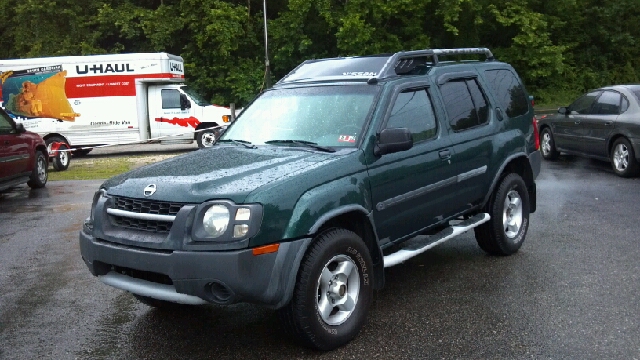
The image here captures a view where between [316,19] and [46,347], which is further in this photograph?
[316,19]

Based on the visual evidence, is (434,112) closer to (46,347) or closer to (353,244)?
(353,244)

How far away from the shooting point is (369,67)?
5.76 meters

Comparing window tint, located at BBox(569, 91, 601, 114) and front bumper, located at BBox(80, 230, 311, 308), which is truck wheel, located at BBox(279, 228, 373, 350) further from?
window tint, located at BBox(569, 91, 601, 114)

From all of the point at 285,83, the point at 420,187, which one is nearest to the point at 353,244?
the point at 420,187

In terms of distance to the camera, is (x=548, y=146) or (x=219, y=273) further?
(x=548, y=146)

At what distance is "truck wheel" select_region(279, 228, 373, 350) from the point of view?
429 centimetres

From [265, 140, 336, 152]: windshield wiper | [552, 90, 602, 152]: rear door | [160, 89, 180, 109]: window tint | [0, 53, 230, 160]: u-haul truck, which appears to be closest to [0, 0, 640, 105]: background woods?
[160, 89, 180, 109]: window tint

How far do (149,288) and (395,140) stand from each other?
196cm

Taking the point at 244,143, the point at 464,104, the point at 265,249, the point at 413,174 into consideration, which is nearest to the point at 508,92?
the point at 464,104

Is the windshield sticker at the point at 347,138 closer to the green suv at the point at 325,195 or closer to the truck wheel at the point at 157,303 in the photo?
the green suv at the point at 325,195

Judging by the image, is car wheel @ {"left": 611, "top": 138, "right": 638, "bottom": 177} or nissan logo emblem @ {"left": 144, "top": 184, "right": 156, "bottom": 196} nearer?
nissan logo emblem @ {"left": 144, "top": 184, "right": 156, "bottom": 196}

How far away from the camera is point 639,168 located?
37.8 feet

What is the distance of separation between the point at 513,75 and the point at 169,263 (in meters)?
4.48

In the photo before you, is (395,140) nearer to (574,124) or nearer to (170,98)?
(574,124)
